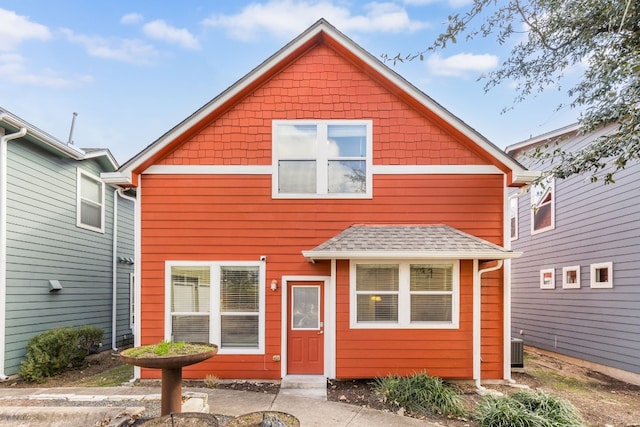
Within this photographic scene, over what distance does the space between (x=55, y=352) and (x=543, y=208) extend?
12947mm

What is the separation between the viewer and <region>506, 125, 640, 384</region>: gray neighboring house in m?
7.87

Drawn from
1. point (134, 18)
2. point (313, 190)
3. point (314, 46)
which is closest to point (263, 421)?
point (313, 190)

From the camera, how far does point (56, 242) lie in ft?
29.6

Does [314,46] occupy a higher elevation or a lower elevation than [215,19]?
lower

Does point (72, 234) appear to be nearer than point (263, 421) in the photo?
No

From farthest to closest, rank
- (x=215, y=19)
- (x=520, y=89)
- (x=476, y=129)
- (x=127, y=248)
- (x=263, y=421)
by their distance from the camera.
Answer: (x=215, y=19)
(x=127, y=248)
(x=520, y=89)
(x=476, y=129)
(x=263, y=421)

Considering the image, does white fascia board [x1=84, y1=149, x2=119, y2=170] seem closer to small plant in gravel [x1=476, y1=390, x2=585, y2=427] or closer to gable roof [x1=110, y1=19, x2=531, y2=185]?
gable roof [x1=110, y1=19, x2=531, y2=185]

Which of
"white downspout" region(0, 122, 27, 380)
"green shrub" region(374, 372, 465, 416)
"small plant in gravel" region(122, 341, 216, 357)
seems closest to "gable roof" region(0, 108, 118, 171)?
"white downspout" region(0, 122, 27, 380)

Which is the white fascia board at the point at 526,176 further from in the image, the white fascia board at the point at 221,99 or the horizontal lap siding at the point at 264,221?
the white fascia board at the point at 221,99

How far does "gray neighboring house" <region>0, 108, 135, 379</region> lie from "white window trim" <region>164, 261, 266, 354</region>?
324 centimetres

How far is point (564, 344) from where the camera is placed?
32.0 ft

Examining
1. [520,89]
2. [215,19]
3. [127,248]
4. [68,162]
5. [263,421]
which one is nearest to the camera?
[263,421]

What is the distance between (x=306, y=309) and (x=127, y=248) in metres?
7.80

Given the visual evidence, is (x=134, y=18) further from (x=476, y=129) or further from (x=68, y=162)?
(x=476, y=129)
